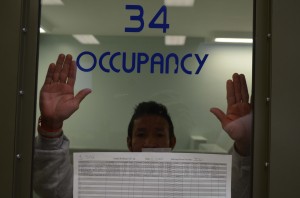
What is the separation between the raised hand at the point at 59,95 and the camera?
1301mm

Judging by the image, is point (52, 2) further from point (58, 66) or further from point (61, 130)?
point (61, 130)

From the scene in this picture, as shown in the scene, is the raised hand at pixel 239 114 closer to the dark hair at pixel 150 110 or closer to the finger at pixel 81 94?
the dark hair at pixel 150 110

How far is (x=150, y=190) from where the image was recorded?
4.30 ft

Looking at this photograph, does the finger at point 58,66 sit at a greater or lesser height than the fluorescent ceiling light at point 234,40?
lesser

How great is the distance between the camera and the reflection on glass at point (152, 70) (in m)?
1.26

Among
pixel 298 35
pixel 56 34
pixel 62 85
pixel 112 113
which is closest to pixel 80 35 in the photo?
pixel 56 34

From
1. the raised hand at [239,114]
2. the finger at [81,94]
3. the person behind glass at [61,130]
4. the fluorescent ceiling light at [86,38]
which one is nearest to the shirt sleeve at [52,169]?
the person behind glass at [61,130]

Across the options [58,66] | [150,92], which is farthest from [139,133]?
[58,66]

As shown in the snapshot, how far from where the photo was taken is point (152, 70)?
1.28 metres

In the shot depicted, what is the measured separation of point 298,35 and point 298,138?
0.36m

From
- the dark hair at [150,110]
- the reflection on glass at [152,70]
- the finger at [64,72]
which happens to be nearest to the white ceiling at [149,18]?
the reflection on glass at [152,70]

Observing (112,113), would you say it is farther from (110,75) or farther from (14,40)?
(14,40)

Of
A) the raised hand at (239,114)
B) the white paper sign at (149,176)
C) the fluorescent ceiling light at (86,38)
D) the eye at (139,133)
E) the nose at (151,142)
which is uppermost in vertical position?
the fluorescent ceiling light at (86,38)

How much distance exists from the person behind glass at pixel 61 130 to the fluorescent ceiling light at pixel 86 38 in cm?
8
